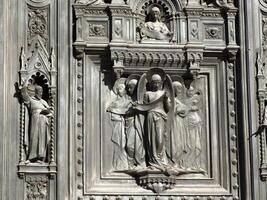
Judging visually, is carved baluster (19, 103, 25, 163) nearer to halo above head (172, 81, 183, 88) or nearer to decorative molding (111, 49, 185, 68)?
decorative molding (111, 49, 185, 68)

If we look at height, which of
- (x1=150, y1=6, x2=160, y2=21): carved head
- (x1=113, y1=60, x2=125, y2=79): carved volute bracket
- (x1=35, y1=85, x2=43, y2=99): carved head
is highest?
(x1=150, y1=6, x2=160, y2=21): carved head

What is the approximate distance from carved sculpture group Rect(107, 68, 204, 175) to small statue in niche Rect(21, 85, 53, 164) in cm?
93

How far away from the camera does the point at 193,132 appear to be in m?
12.8

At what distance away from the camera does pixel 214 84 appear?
1298 cm

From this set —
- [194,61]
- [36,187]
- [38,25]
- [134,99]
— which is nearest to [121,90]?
[134,99]

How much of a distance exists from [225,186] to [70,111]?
2376mm

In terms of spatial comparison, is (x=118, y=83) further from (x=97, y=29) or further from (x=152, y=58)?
(x=97, y=29)

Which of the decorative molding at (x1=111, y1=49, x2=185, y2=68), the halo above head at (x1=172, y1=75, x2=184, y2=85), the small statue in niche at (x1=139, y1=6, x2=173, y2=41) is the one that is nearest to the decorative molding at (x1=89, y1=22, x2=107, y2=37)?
the decorative molding at (x1=111, y1=49, x2=185, y2=68)

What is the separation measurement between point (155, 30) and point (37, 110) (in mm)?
2075

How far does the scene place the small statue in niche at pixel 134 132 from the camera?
1255 centimetres

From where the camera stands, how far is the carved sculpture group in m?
12.5

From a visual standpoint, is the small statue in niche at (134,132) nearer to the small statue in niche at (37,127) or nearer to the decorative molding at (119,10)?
the decorative molding at (119,10)

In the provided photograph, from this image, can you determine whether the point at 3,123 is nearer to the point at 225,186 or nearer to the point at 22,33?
the point at 22,33

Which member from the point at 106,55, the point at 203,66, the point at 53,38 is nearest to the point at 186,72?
the point at 203,66
